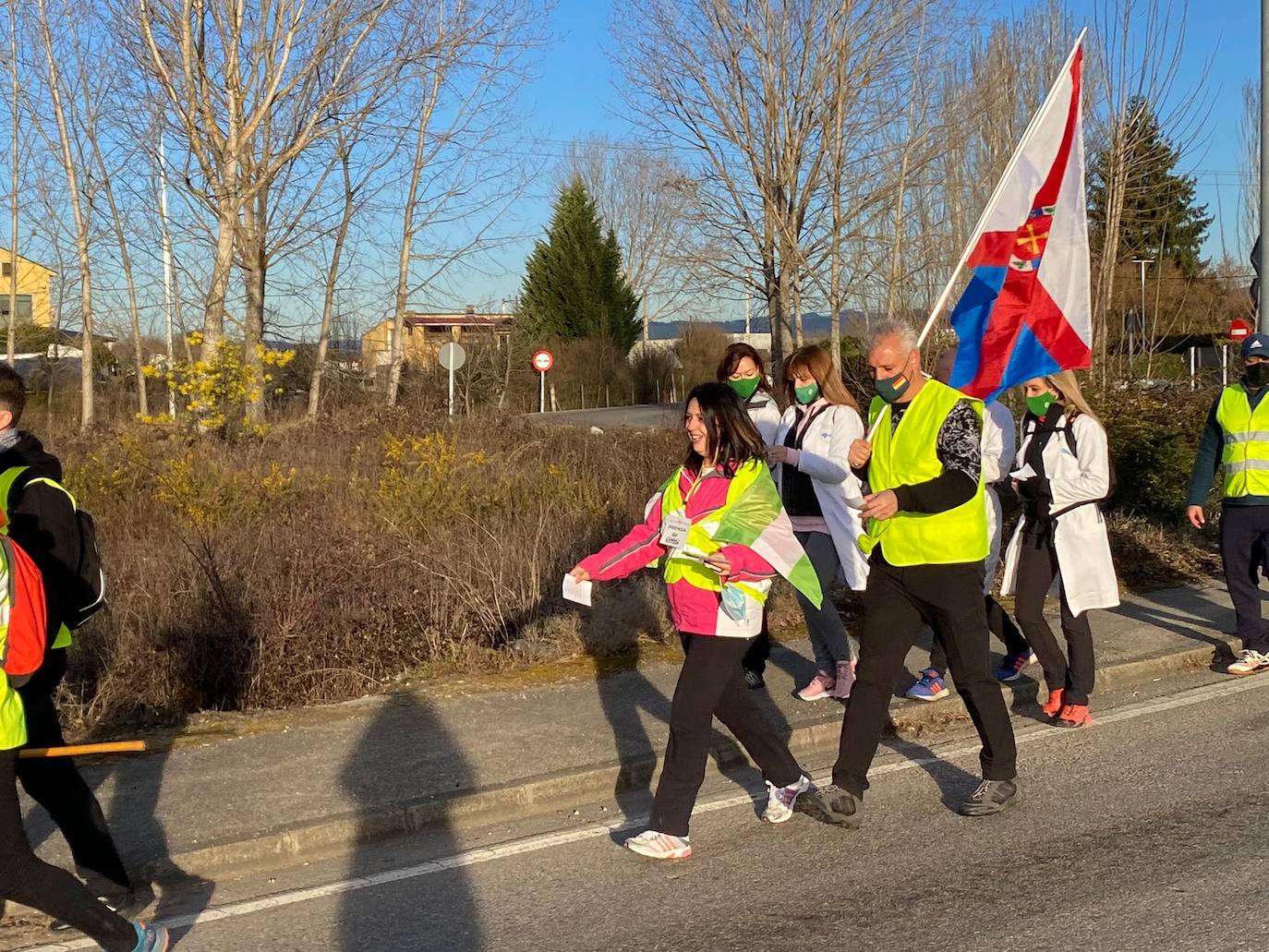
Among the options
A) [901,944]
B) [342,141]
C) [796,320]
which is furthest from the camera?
[796,320]

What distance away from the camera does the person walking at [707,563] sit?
4992mm

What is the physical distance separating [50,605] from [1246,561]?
6.89 m

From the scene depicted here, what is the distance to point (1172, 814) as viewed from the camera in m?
5.50

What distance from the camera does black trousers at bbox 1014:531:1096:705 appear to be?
7023mm

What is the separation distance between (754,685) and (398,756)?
→ 224 cm

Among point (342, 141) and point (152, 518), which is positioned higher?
point (342, 141)

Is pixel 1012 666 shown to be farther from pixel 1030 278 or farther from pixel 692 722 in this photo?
pixel 692 722

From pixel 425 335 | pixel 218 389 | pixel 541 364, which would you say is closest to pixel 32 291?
pixel 425 335

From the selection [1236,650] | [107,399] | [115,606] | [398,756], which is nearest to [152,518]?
[115,606]

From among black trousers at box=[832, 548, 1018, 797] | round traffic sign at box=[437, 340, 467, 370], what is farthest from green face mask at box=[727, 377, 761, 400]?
round traffic sign at box=[437, 340, 467, 370]

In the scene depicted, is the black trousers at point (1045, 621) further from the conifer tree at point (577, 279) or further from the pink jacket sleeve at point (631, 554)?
the conifer tree at point (577, 279)

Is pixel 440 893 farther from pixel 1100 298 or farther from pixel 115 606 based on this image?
pixel 1100 298

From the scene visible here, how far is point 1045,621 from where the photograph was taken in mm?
7066

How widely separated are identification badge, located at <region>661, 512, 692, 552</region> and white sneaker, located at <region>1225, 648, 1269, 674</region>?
4889mm
